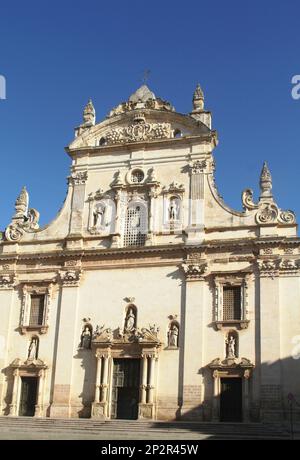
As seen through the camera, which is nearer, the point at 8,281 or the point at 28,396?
the point at 28,396

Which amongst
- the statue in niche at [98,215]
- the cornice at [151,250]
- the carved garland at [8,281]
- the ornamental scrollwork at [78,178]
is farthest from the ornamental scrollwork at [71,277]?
the ornamental scrollwork at [78,178]

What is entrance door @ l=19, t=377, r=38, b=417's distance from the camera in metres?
30.1

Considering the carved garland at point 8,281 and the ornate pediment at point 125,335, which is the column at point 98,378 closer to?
the ornate pediment at point 125,335

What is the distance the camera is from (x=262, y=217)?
29500 millimetres

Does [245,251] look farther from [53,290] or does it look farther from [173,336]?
[53,290]

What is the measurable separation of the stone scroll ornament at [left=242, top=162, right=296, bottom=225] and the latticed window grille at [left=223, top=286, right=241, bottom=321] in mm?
3448

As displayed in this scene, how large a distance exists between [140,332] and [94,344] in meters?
2.32

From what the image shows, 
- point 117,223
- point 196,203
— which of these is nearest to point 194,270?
point 196,203

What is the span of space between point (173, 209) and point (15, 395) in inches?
473

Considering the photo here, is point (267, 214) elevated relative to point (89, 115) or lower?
lower

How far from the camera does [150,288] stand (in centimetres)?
3003

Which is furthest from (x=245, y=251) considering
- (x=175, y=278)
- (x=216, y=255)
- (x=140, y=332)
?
(x=140, y=332)

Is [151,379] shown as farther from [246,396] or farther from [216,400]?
[246,396]

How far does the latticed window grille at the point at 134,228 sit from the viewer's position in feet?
103
